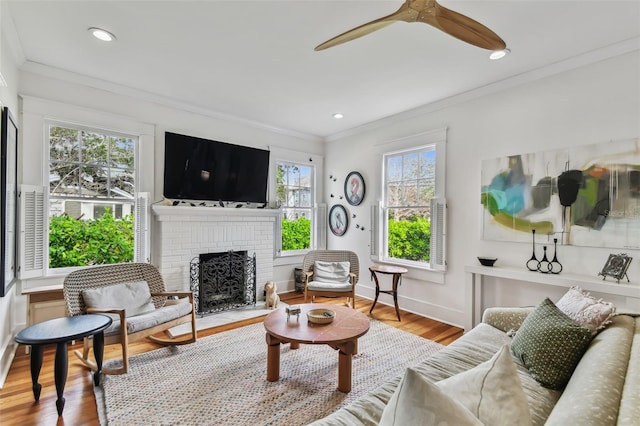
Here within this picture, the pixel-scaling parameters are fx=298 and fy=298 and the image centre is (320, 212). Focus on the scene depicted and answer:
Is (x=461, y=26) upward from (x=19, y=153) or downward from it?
upward

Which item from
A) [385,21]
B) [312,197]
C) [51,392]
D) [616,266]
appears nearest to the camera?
[385,21]

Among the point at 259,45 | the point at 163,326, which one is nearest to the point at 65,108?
the point at 259,45

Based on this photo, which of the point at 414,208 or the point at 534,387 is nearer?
the point at 534,387

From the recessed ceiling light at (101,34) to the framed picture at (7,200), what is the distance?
2.91ft

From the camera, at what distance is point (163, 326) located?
8.67 ft

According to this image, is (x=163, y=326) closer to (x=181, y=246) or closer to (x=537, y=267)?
(x=181, y=246)

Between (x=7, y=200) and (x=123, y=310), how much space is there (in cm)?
123

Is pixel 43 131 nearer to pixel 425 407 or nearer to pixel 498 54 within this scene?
pixel 425 407

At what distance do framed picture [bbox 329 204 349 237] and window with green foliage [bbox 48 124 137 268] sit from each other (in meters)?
3.04

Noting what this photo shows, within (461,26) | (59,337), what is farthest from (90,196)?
(461,26)

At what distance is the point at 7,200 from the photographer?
7.59 feet

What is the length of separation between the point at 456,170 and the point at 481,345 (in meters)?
2.26

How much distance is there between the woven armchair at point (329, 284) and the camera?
148 inches

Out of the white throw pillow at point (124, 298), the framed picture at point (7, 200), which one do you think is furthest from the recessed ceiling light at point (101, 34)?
the white throw pillow at point (124, 298)
